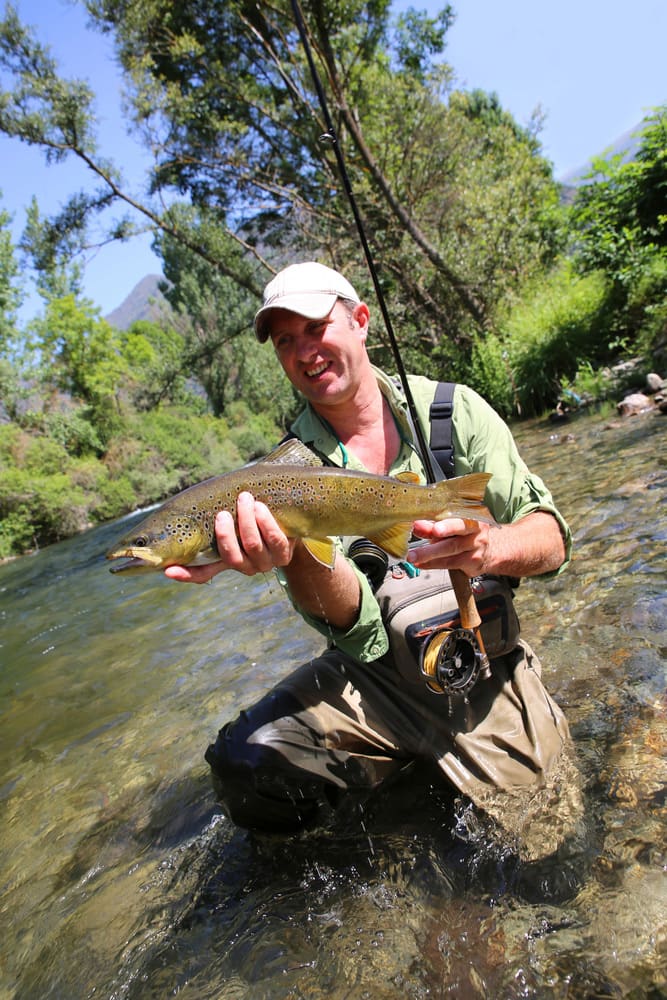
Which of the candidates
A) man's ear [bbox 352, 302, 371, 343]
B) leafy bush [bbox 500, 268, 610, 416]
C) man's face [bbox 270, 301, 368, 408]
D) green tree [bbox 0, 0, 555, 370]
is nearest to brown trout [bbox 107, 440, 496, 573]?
Result: man's face [bbox 270, 301, 368, 408]

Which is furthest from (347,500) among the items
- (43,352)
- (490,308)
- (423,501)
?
(43,352)

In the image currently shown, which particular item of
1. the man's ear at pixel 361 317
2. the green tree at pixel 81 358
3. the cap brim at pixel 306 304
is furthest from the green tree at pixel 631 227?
the green tree at pixel 81 358

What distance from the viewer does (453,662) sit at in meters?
2.80

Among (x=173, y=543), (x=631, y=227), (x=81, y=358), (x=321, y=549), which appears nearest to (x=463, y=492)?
(x=321, y=549)

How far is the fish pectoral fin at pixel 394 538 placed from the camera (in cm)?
265

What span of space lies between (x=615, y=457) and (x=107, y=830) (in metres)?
7.70

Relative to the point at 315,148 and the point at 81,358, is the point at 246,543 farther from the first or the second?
the point at 81,358

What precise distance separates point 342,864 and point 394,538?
5.01 feet

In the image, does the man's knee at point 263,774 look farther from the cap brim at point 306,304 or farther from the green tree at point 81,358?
the green tree at point 81,358

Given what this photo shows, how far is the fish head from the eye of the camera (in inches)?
104

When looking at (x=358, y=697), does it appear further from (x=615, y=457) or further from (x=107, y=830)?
(x=615, y=457)

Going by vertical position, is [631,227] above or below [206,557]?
above

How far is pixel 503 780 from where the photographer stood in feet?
9.46

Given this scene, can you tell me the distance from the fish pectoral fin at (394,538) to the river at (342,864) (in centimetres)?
129
